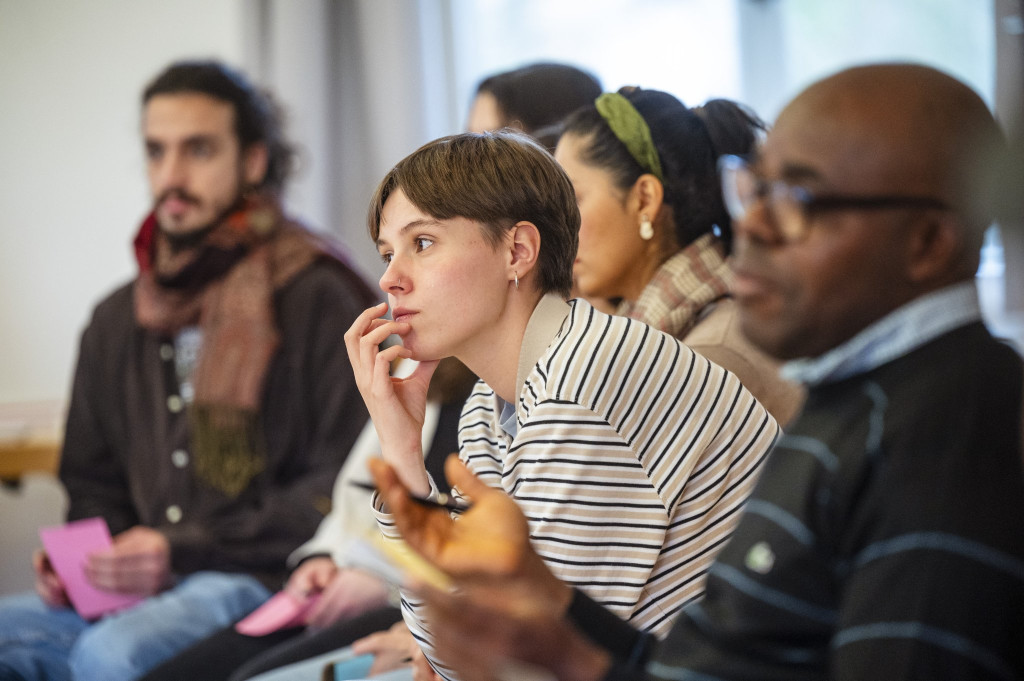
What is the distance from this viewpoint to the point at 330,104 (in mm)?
3094

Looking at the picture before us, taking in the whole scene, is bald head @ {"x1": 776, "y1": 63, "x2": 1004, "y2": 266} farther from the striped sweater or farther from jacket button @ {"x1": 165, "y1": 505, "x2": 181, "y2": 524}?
jacket button @ {"x1": 165, "y1": 505, "x2": 181, "y2": 524}

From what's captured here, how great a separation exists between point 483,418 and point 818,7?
2086 mm

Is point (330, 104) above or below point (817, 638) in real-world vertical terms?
above

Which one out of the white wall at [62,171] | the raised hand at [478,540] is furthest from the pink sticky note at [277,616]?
the white wall at [62,171]

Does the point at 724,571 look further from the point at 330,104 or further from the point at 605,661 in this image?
the point at 330,104

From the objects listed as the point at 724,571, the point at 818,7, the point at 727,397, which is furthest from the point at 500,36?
the point at 724,571

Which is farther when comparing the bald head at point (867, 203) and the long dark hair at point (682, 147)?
the long dark hair at point (682, 147)

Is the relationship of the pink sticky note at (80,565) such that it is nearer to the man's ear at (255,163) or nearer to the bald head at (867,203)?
the man's ear at (255,163)

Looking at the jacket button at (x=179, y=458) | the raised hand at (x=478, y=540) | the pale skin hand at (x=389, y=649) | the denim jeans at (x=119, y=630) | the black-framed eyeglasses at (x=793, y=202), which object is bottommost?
the denim jeans at (x=119, y=630)

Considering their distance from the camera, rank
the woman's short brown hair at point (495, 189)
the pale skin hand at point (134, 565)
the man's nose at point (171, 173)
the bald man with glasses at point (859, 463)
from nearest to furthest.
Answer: the bald man with glasses at point (859, 463), the woman's short brown hair at point (495, 189), the pale skin hand at point (134, 565), the man's nose at point (171, 173)

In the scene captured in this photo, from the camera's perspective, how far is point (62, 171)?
10.6ft

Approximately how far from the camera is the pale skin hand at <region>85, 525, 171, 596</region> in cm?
206

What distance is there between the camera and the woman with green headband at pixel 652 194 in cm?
153

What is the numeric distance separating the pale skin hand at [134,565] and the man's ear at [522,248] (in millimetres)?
1272
